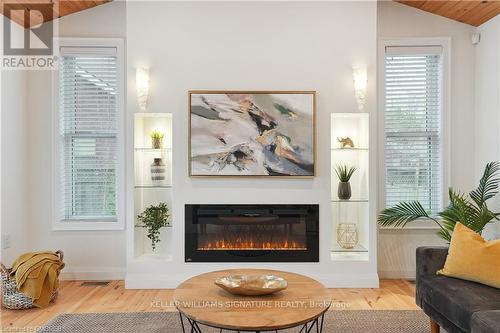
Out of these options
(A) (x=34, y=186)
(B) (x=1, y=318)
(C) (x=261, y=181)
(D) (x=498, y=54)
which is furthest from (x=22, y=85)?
(D) (x=498, y=54)

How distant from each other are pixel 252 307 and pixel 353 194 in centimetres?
236

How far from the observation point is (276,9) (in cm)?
396

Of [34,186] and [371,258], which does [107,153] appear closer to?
[34,186]

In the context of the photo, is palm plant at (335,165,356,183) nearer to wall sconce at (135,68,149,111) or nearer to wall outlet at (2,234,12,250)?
wall sconce at (135,68,149,111)

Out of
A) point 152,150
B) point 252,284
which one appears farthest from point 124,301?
point 252,284

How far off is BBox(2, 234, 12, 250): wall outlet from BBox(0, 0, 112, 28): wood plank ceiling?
2.13m

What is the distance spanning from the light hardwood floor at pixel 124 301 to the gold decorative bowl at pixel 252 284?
3.94ft

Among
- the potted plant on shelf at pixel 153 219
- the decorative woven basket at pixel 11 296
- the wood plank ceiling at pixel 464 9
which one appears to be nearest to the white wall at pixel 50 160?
the potted plant on shelf at pixel 153 219

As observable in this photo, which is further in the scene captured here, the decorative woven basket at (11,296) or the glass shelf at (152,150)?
the glass shelf at (152,150)

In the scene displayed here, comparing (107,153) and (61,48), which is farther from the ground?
(61,48)

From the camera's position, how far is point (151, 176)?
412 centimetres

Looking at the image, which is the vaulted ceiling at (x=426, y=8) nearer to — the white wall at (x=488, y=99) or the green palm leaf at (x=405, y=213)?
the white wall at (x=488, y=99)

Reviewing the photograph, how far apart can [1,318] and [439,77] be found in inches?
186

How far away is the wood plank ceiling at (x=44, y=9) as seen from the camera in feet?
12.2
